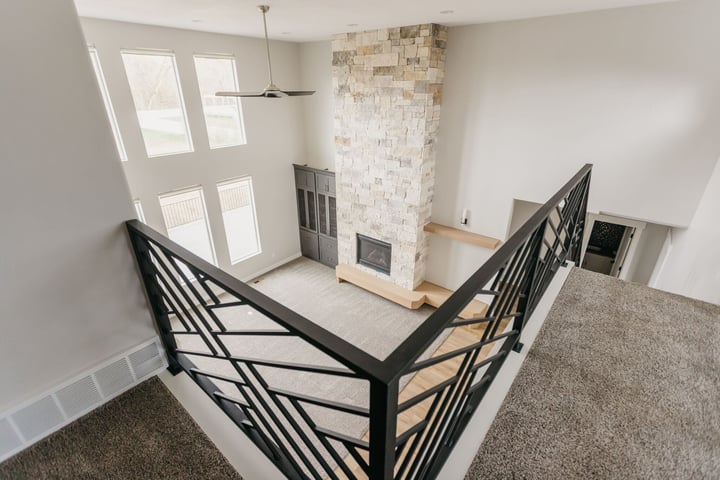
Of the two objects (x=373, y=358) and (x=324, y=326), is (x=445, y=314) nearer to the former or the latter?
(x=373, y=358)

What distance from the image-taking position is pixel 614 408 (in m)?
1.57

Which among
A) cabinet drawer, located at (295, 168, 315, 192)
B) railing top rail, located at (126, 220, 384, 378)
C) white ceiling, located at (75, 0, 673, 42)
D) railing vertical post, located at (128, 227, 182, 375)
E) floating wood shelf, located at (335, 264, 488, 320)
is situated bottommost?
floating wood shelf, located at (335, 264, 488, 320)

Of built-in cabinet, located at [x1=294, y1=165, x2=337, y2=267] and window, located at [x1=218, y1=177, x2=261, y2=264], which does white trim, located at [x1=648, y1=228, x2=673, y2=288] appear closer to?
built-in cabinet, located at [x1=294, y1=165, x2=337, y2=267]

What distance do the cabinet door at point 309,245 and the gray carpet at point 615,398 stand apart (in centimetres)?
565

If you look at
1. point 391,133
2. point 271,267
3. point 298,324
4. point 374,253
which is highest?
point 391,133

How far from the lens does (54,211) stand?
4.58ft

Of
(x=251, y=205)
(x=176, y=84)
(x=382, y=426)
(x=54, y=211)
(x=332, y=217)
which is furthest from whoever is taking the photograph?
(x=332, y=217)

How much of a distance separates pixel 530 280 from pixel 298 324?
1.33 metres

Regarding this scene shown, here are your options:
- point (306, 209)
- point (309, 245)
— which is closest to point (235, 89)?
point (306, 209)

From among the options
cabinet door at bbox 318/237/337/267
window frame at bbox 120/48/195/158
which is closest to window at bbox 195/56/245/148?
window frame at bbox 120/48/195/158

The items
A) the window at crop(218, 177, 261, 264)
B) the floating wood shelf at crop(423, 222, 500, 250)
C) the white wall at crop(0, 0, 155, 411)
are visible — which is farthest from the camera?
the window at crop(218, 177, 261, 264)

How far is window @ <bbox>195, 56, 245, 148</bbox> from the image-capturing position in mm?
5301

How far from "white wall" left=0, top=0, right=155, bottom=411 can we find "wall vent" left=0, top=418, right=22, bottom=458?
4.7 inches

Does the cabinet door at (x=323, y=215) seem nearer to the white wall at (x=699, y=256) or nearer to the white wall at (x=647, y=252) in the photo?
the white wall at (x=647, y=252)
